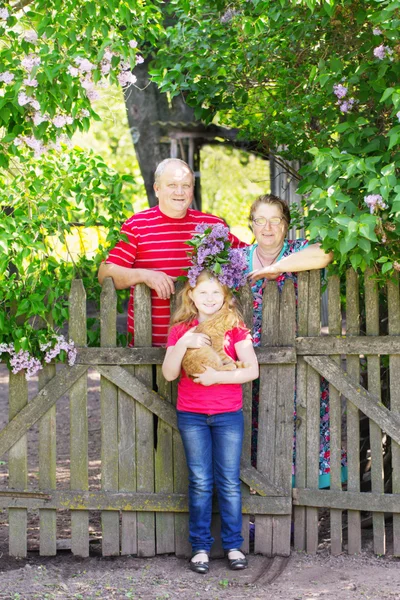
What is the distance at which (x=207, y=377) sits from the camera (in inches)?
161

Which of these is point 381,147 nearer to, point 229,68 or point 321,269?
point 321,269

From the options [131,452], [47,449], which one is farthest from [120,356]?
[47,449]

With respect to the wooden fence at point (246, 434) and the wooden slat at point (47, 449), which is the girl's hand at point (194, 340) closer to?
the wooden fence at point (246, 434)

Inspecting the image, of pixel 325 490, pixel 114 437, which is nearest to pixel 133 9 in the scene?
pixel 114 437

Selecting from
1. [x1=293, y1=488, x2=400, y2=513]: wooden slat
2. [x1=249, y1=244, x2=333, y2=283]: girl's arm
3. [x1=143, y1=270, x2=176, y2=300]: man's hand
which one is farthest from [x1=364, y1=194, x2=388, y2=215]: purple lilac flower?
[x1=293, y1=488, x2=400, y2=513]: wooden slat

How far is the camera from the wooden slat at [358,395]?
14.4ft


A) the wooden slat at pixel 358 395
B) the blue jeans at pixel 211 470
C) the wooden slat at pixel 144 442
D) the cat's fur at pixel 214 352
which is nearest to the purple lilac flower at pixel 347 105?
the cat's fur at pixel 214 352

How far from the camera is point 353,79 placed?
4137 mm

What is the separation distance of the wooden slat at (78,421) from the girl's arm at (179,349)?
1.84ft

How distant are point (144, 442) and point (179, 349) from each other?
0.70 meters

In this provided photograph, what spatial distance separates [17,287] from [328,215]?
5.48 ft

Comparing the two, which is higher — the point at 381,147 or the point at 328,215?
the point at 381,147

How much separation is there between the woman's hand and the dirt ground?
1.51m

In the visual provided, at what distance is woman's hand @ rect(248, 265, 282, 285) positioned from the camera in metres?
4.34
